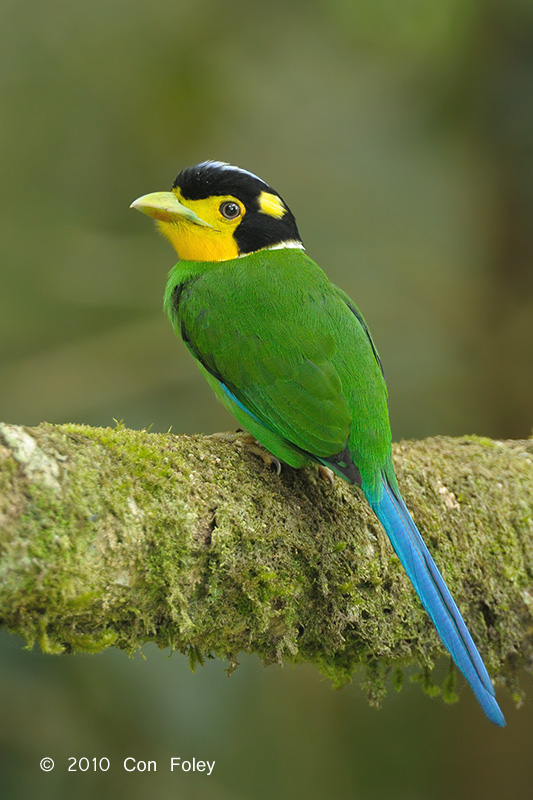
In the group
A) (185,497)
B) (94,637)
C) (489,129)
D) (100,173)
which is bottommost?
(100,173)

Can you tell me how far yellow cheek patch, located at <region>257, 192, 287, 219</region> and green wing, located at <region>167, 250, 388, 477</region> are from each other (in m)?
0.31

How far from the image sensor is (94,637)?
1821 millimetres

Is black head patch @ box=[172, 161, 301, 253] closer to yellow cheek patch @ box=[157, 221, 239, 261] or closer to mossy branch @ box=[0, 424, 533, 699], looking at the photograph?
yellow cheek patch @ box=[157, 221, 239, 261]

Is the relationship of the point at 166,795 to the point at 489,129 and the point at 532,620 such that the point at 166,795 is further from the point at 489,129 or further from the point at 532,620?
the point at 489,129

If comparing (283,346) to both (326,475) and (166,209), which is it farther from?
(166,209)

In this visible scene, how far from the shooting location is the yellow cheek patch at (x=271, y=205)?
9.74 feet

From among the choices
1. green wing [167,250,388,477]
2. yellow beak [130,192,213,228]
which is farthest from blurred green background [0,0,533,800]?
green wing [167,250,388,477]

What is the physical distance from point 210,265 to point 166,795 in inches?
85.3

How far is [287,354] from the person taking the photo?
8.02 feet

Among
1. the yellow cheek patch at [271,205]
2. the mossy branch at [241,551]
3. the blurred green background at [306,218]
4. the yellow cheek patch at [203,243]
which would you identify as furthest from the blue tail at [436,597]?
the blurred green background at [306,218]

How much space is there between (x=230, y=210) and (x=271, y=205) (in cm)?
15

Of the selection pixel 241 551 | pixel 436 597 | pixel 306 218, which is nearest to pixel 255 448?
pixel 241 551

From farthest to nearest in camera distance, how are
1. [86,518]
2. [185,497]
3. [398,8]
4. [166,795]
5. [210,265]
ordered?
[398,8] < [166,795] < [210,265] < [185,497] < [86,518]

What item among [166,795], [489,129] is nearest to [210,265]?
[166,795]
